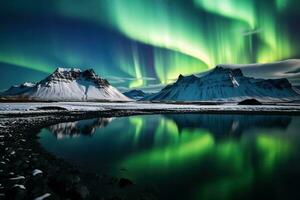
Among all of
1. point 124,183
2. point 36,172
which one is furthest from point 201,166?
point 36,172

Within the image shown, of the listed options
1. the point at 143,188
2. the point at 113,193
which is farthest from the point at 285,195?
the point at 113,193

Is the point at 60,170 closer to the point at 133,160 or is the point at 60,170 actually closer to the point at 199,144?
the point at 133,160

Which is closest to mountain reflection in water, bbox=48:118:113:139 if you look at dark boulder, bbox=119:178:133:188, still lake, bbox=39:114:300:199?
still lake, bbox=39:114:300:199

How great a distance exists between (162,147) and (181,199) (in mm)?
11377

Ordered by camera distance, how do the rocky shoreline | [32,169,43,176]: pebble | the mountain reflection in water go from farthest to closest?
the mountain reflection in water, [32,169,43,176]: pebble, the rocky shoreline

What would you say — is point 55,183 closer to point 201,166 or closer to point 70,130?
point 201,166

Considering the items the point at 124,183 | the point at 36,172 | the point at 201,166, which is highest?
the point at 36,172

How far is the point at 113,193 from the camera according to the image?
994 centimetres

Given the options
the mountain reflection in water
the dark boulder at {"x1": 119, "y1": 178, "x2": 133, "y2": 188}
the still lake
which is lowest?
the still lake

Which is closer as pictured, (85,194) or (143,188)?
(85,194)

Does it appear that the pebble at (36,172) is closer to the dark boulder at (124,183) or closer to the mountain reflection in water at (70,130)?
the dark boulder at (124,183)

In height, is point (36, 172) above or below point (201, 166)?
above

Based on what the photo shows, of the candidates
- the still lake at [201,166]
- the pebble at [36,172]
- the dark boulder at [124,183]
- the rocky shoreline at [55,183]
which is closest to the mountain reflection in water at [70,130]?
the still lake at [201,166]

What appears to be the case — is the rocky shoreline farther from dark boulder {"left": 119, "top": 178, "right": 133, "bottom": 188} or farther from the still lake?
the still lake
